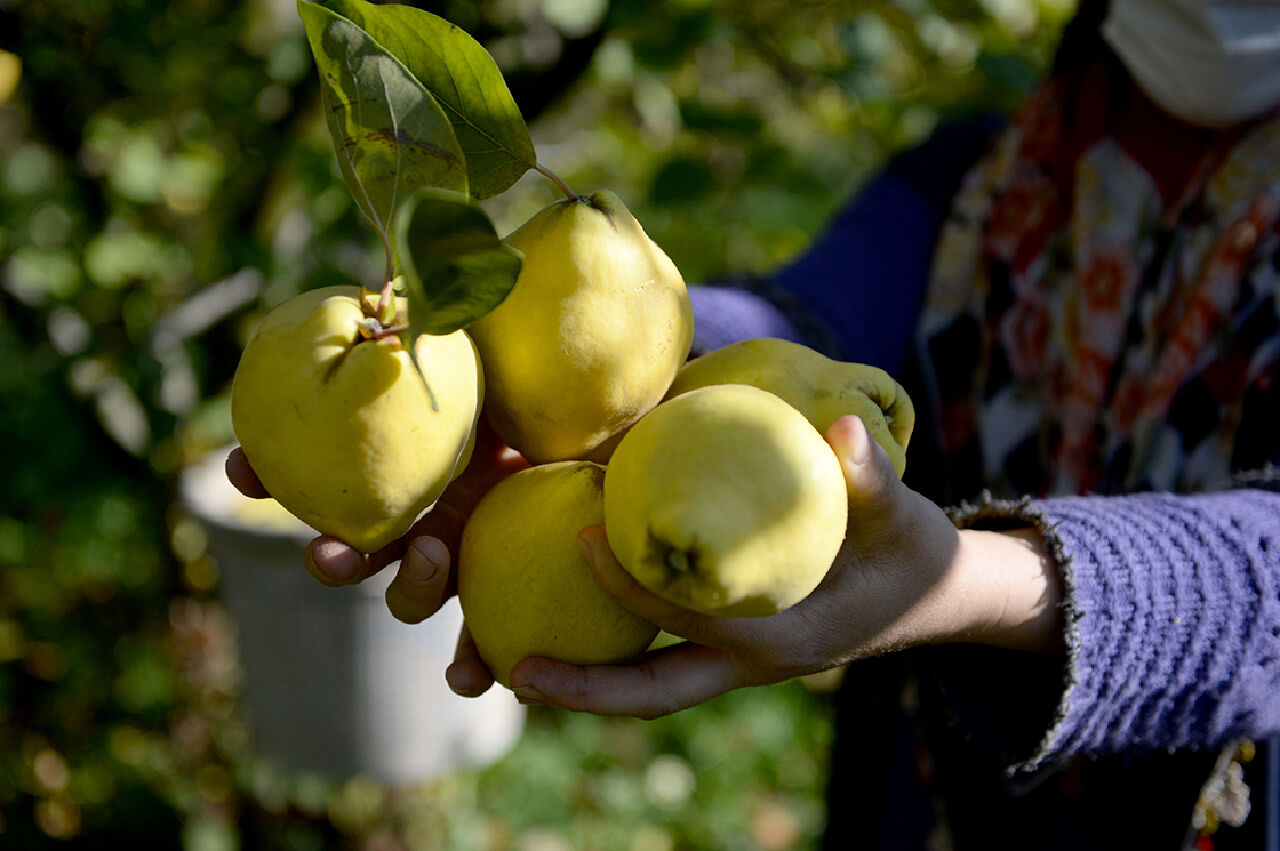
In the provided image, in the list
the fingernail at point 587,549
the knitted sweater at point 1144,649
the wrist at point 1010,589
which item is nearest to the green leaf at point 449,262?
the fingernail at point 587,549

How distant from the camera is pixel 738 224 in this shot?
7.57 ft

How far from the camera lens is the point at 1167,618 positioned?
2.84 feet

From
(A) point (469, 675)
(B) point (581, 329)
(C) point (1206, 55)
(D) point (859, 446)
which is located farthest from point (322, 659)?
(C) point (1206, 55)

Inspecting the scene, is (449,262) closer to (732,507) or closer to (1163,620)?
(732,507)

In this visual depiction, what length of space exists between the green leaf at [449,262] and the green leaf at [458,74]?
143 mm

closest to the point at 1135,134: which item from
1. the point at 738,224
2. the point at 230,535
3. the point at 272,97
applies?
Result: the point at 738,224

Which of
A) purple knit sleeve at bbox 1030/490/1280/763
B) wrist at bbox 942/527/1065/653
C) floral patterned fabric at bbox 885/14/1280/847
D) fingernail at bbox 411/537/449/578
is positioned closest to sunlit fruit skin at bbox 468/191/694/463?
fingernail at bbox 411/537/449/578

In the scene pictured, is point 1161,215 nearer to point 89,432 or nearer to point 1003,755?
point 1003,755

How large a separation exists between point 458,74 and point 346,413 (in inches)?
9.8

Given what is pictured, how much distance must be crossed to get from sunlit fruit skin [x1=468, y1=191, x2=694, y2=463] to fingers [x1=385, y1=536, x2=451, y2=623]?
0.11 meters

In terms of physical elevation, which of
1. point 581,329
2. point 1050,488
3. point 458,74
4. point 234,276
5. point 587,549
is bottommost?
point 234,276

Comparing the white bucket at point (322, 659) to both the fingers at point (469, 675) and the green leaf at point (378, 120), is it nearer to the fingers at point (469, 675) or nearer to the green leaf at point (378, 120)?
the fingers at point (469, 675)

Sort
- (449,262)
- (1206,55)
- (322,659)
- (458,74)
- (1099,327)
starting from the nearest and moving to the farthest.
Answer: (449,262), (458,74), (1206,55), (1099,327), (322,659)

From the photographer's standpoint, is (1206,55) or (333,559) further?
(1206,55)
